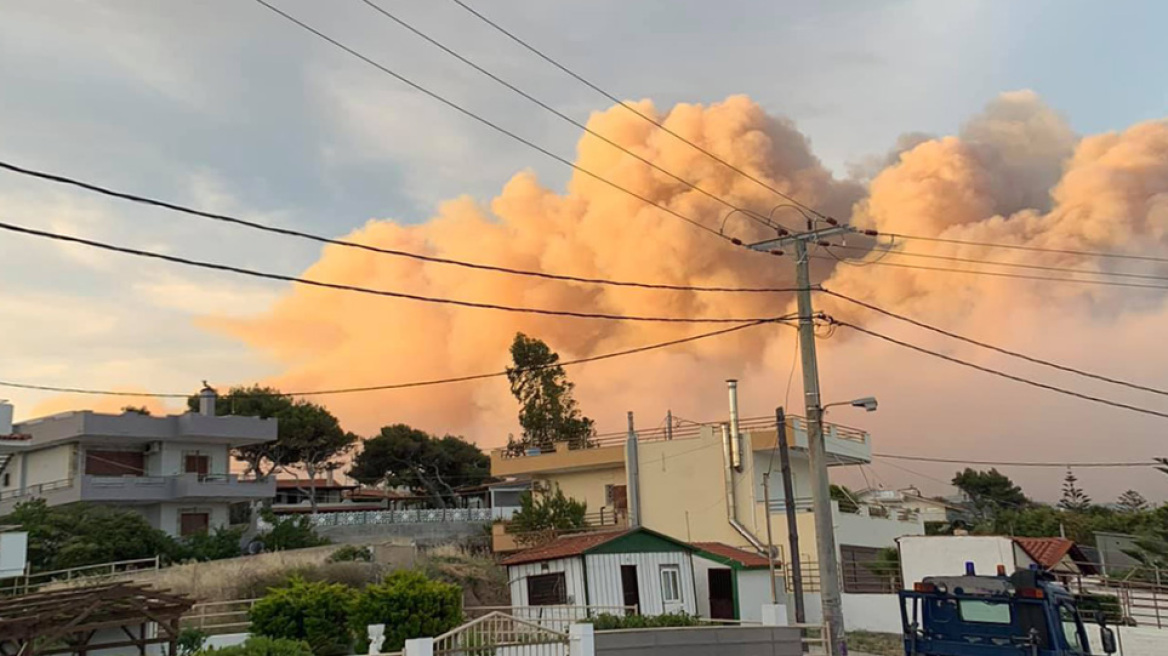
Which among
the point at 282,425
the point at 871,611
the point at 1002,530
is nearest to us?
the point at 871,611

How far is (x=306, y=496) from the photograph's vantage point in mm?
81125

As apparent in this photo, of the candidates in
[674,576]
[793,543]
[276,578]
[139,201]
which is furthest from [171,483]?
[139,201]

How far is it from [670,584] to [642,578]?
3.90 ft

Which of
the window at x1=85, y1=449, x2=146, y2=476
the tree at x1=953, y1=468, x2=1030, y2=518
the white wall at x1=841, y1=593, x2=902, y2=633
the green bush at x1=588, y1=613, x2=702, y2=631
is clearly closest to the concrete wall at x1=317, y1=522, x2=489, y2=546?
Result: the window at x1=85, y1=449, x2=146, y2=476

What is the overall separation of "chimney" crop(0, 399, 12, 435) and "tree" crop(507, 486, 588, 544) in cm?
2193

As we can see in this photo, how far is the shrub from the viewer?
36.1m

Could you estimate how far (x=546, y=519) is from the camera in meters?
43.0

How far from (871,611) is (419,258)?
24272 mm

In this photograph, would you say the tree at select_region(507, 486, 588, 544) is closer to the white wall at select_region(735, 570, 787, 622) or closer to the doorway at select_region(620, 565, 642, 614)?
the white wall at select_region(735, 570, 787, 622)

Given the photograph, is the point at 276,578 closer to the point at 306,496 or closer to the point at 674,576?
the point at 674,576

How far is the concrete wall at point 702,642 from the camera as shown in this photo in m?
21.0

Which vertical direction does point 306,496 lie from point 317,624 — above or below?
above

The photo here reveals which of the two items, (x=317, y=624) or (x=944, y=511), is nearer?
(x=317, y=624)

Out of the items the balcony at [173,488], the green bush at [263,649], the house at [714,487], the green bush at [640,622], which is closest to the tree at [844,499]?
the house at [714,487]
